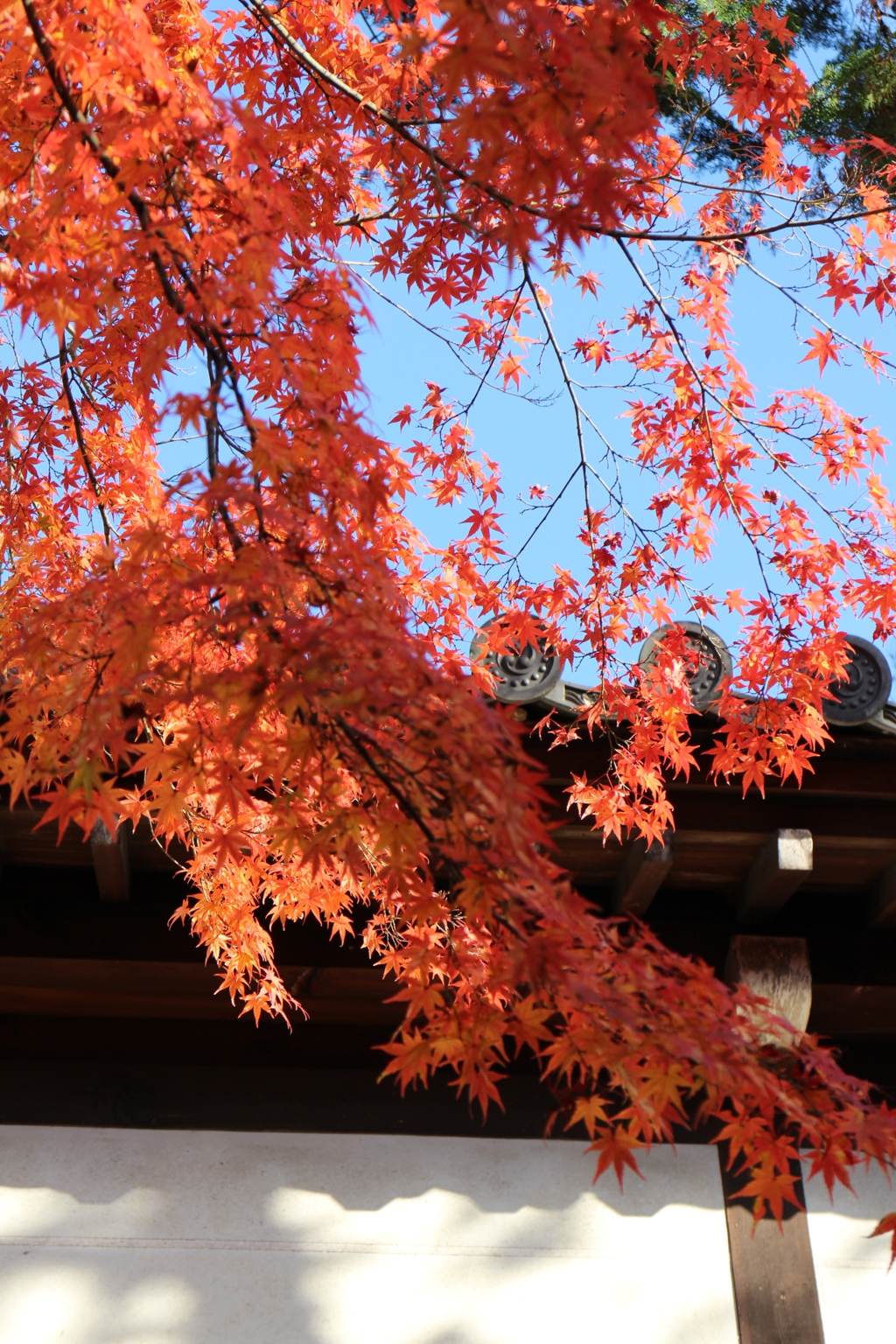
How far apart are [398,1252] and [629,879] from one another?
5.37ft

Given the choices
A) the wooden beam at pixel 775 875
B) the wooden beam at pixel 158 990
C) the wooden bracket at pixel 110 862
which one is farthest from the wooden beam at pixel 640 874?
the wooden bracket at pixel 110 862

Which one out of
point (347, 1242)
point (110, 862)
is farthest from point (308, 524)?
point (347, 1242)

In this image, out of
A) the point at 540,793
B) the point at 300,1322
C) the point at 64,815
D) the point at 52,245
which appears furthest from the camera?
the point at 300,1322

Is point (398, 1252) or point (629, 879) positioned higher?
point (629, 879)

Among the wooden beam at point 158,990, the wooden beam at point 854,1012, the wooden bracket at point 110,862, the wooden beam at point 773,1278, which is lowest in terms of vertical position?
the wooden beam at point 773,1278

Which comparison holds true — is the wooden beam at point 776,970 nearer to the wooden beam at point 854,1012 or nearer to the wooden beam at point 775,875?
the wooden beam at point 775,875

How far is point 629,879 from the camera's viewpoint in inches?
172

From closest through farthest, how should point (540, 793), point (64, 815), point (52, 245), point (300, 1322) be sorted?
point (540, 793), point (64, 815), point (52, 245), point (300, 1322)

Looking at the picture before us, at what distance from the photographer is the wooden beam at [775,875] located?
4.25 meters

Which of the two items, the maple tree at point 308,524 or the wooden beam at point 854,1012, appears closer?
the maple tree at point 308,524

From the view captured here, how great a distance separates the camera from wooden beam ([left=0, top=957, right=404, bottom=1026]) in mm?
4398

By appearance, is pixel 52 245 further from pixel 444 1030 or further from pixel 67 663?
pixel 444 1030

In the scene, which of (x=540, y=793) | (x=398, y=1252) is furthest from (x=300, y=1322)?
(x=540, y=793)

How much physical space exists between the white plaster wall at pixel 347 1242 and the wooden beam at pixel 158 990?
1.49ft
